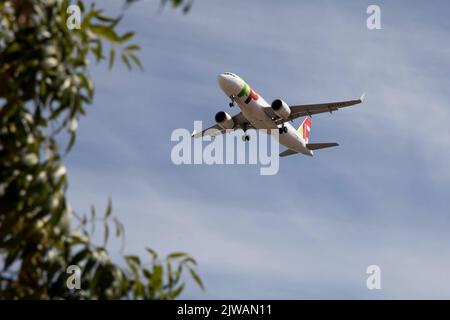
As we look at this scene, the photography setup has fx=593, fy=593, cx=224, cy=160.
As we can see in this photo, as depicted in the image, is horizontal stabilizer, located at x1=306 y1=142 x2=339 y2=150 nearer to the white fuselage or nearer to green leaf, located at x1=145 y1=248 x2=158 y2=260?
the white fuselage

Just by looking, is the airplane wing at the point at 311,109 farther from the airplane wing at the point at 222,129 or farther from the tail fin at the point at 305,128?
the tail fin at the point at 305,128

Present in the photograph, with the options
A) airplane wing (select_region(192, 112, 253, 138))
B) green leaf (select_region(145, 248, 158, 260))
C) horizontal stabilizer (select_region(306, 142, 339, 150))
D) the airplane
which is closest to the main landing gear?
the airplane

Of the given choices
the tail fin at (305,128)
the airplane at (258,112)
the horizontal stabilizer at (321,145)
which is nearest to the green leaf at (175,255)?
the airplane at (258,112)

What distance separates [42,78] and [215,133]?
196 ft

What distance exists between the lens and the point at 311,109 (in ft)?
191

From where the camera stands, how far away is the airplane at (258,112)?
178 feet

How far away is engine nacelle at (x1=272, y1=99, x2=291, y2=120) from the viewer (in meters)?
55.8

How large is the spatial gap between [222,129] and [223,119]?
530 cm

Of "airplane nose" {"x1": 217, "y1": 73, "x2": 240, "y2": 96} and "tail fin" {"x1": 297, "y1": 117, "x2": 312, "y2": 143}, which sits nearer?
"airplane nose" {"x1": 217, "y1": 73, "x2": 240, "y2": 96}

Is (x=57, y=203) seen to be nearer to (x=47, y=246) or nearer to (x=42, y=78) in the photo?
(x=47, y=246)

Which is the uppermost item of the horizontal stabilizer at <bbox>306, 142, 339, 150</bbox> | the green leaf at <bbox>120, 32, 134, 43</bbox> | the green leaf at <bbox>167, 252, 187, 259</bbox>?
the horizontal stabilizer at <bbox>306, 142, 339, 150</bbox>

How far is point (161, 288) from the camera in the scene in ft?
23.8
